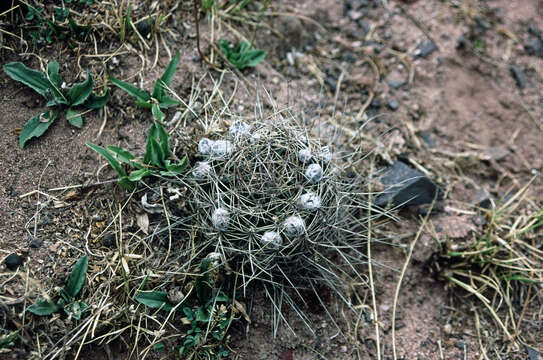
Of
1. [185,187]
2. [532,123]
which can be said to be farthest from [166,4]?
[532,123]

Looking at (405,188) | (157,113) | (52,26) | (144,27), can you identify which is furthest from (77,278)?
(405,188)

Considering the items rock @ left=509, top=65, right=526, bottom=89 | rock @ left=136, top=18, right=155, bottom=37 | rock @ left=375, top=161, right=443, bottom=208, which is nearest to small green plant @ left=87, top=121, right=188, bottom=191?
rock @ left=136, top=18, right=155, bottom=37

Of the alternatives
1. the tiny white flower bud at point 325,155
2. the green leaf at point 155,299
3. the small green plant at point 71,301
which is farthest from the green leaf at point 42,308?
the tiny white flower bud at point 325,155

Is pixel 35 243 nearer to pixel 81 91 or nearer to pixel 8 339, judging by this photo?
pixel 8 339

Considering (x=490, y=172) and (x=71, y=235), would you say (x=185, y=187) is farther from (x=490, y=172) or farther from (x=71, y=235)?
(x=490, y=172)

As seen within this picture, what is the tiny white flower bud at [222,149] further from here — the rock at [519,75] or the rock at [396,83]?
the rock at [519,75]
